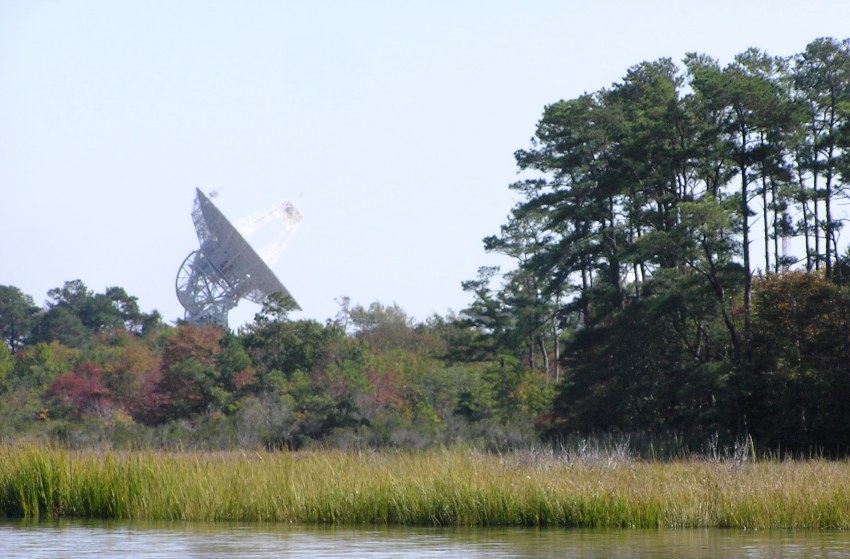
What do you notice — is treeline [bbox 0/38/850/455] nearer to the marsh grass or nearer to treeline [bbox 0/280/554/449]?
treeline [bbox 0/280/554/449]

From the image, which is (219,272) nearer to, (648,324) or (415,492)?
(648,324)

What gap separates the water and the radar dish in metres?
38.1

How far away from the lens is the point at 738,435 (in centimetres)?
3136

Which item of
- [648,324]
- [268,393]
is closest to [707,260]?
[648,324]

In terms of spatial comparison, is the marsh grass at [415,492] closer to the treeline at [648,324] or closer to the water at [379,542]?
the water at [379,542]

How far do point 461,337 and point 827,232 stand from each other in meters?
28.2

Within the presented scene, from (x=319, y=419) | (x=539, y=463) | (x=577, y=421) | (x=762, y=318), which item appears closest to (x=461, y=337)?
(x=319, y=419)

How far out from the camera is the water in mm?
12133

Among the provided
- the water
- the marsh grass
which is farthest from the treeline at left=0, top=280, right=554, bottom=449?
the water

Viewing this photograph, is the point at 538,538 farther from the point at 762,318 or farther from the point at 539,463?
the point at 762,318

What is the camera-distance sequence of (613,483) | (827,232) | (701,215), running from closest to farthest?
(613,483)
(701,215)
(827,232)

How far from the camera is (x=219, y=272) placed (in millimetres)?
56094

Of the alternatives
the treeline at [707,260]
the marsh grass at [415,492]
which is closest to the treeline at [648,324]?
the treeline at [707,260]

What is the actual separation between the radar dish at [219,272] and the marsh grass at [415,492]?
36079mm
